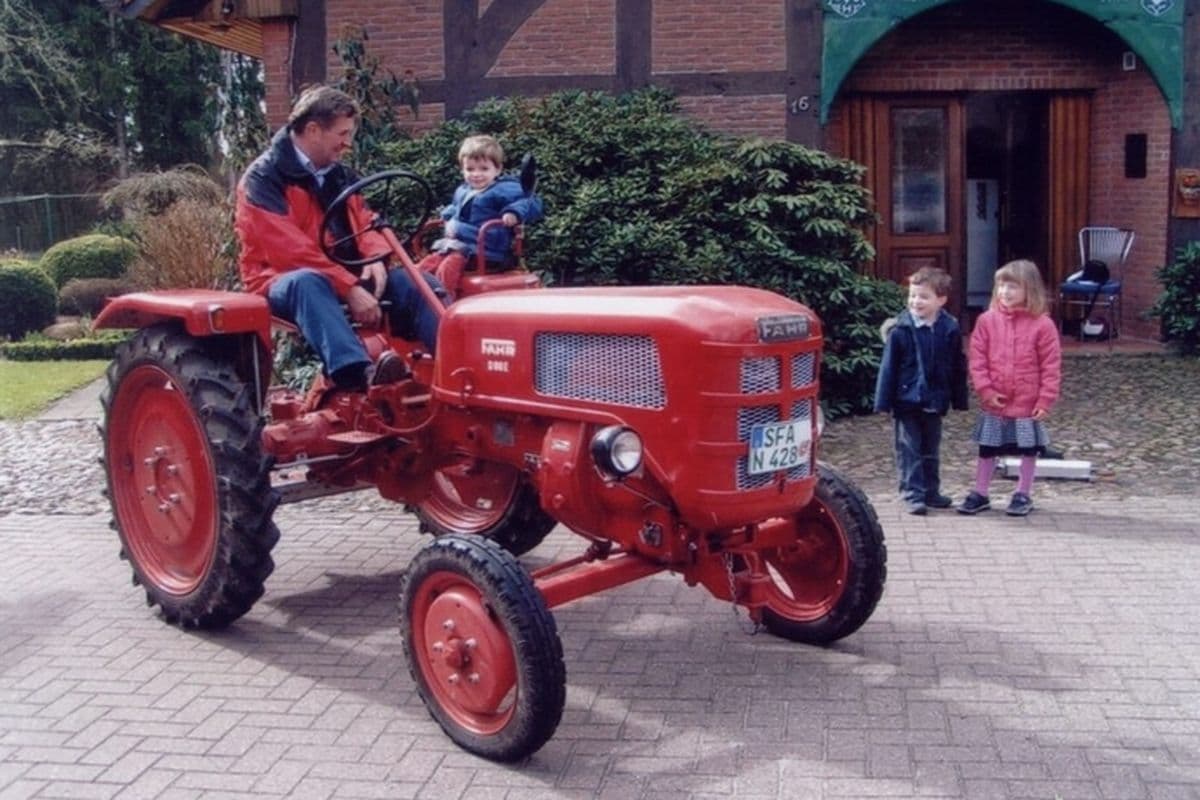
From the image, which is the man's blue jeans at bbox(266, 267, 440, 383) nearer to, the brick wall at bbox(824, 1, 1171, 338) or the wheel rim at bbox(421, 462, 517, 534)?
the wheel rim at bbox(421, 462, 517, 534)

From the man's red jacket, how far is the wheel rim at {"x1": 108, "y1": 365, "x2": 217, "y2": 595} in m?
0.60

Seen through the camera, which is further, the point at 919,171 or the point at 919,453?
the point at 919,171

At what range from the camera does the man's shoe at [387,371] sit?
536 cm

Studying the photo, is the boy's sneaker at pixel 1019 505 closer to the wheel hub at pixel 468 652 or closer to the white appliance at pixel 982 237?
the wheel hub at pixel 468 652

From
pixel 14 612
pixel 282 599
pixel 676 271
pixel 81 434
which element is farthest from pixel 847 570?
pixel 81 434

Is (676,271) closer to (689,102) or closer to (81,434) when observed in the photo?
(689,102)

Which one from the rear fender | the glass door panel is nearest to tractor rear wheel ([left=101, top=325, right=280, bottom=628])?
the rear fender

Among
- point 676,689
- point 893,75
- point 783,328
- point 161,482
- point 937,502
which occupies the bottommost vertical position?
point 676,689

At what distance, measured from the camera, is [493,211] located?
22.7ft

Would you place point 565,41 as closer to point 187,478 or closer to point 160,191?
point 187,478

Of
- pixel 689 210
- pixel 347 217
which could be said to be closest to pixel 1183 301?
pixel 689 210

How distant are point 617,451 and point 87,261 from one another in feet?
55.8

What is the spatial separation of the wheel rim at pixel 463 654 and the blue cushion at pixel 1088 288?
1000 cm

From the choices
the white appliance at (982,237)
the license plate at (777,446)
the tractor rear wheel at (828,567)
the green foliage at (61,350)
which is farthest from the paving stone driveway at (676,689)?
the green foliage at (61,350)
